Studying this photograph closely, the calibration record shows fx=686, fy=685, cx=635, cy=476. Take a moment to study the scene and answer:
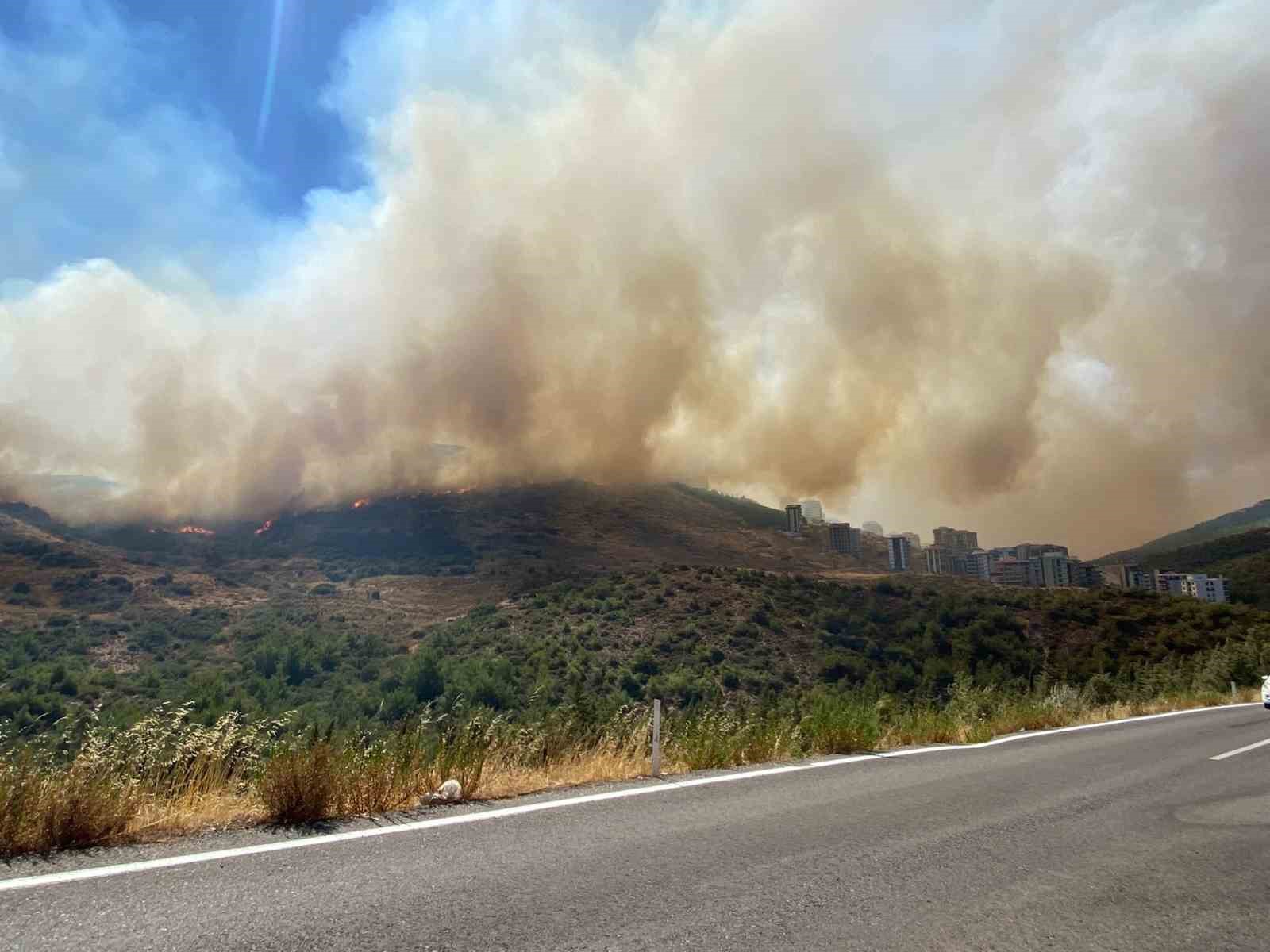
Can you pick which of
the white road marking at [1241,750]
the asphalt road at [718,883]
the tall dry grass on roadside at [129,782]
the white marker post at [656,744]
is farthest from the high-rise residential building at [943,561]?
the tall dry grass on roadside at [129,782]

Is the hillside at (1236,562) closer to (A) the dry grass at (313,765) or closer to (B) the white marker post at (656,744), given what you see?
(A) the dry grass at (313,765)

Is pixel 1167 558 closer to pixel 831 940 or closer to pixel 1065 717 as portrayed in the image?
pixel 1065 717

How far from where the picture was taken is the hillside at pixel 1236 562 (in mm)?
75875

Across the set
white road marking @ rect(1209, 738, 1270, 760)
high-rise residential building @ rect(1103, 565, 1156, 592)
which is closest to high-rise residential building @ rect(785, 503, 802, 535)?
high-rise residential building @ rect(1103, 565, 1156, 592)

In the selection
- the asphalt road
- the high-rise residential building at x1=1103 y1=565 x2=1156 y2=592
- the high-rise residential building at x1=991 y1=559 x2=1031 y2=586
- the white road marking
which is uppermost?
the high-rise residential building at x1=991 y1=559 x2=1031 y2=586

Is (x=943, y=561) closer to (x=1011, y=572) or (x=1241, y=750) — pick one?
(x=1011, y=572)

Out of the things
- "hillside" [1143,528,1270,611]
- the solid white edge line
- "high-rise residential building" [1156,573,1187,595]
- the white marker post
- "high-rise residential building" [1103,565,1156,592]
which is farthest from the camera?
"high-rise residential building" [1103,565,1156,592]

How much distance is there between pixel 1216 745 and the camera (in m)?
10.3

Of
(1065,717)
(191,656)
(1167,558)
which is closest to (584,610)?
(191,656)

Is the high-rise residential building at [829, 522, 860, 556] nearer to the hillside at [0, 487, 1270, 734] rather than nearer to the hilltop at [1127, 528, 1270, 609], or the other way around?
the hillside at [0, 487, 1270, 734]

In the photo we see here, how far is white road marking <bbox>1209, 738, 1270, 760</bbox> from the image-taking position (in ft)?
30.3

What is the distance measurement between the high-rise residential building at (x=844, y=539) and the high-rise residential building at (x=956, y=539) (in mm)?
14608

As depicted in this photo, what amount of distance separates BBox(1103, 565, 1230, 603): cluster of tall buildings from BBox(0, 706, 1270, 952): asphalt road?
97.4 meters

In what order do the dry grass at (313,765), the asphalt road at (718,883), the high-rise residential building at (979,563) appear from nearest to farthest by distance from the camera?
the asphalt road at (718,883)
the dry grass at (313,765)
the high-rise residential building at (979,563)
